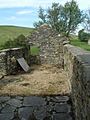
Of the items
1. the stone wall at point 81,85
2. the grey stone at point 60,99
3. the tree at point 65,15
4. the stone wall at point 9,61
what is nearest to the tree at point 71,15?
the tree at point 65,15

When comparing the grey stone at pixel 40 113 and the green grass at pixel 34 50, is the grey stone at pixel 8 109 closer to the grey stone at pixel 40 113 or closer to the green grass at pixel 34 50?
the grey stone at pixel 40 113

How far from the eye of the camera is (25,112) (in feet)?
29.2

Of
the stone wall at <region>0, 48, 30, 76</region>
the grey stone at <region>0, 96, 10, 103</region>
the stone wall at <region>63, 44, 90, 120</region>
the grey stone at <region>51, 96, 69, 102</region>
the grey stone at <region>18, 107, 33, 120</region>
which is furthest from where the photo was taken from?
the stone wall at <region>0, 48, 30, 76</region>

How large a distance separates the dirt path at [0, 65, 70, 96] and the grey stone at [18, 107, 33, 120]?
1886 mm

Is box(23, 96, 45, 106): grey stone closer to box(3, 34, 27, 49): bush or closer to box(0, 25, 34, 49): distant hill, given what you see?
box(3, 34, 27, 49): bush

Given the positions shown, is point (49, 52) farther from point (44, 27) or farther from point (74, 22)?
point (74, 22)

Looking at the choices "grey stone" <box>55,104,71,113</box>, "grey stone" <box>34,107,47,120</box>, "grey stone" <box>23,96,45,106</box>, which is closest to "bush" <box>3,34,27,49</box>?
"grey stone" <box>23,96,45,106</box>

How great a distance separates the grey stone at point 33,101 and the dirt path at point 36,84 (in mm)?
638

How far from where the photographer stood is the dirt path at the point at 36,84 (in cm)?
1153

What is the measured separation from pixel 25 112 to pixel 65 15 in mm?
36240

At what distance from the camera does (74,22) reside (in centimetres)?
4481

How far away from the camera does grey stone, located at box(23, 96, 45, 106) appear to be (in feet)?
32.0

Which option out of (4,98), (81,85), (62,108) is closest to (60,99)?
(62,108)

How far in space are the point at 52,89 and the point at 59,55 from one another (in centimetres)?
795
